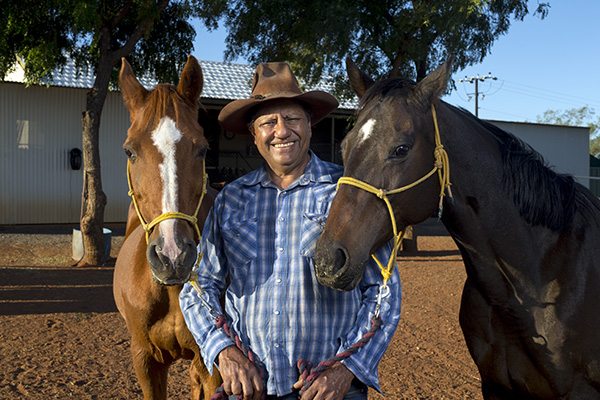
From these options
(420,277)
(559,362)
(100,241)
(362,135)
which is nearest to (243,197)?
(362,135)

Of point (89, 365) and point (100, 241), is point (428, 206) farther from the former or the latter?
point (100, 241)

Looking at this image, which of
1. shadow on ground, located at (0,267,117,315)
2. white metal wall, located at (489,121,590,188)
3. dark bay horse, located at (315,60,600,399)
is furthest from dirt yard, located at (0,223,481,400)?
white metal wall, located at (489,121,590,188)

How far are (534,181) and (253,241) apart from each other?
1379 millimetres

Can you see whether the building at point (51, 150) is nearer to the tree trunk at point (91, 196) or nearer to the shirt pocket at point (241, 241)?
the tree trunk at point (91, 196)

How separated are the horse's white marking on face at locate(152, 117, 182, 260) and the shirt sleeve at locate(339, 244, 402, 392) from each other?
0.83 meters

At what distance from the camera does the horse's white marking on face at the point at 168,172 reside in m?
2.56

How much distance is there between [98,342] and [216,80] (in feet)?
54.5

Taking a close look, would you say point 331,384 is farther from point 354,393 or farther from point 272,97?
point 272,97

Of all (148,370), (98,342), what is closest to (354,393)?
(148,370)

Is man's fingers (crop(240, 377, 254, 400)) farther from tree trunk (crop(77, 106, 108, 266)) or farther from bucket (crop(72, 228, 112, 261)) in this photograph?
bucket (crop(72, 228, 112, 261))

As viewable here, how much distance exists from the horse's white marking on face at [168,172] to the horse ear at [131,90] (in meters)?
0.33

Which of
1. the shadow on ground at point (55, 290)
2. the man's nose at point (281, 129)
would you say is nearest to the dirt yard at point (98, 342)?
the shadow on ground at point (55, 290)

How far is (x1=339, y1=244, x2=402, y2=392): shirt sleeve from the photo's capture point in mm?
2117

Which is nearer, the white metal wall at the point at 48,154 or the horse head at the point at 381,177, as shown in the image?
the horse head at the point at 381,177
